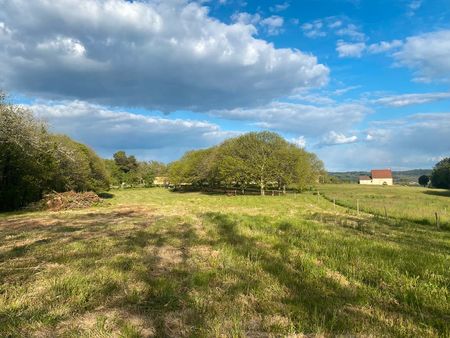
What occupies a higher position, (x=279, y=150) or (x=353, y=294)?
(x=279, y=150)

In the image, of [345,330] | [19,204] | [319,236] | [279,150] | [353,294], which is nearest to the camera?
[345,330]

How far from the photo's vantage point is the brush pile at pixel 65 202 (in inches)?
1241

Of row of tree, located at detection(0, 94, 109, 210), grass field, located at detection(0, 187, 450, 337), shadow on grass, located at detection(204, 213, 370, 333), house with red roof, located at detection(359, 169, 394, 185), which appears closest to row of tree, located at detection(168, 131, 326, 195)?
row of tree, located at detection(0, 94, 109, 210)

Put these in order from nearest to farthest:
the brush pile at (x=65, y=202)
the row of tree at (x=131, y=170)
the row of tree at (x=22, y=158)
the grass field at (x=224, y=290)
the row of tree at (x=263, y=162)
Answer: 1. the grass field at (x=224, y=290)
2. the row of tree at (x=22, y=158)
3. the brush pile at (x=65, y=202)
4. the row of tree at (x=263, y=162)
5. the row of tree at (x=131, y=170)

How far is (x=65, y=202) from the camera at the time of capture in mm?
32938

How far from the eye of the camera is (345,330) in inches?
186

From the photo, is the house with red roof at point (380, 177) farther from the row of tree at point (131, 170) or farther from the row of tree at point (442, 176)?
the row of tree at point (131, 170)

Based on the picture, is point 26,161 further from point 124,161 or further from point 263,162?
point 124,161

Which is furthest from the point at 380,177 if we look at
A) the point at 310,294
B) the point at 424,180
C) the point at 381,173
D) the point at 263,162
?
the point at 310,294

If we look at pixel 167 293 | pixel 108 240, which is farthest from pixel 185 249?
pixel 167 293

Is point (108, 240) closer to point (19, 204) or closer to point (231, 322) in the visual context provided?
point (231, 322)

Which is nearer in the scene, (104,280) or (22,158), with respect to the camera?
(104,280)

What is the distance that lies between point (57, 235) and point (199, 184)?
248 ft

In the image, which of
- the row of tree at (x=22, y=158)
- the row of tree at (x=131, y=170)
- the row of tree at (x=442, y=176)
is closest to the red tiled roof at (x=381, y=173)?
the row of tree at (x=442, y=176)
